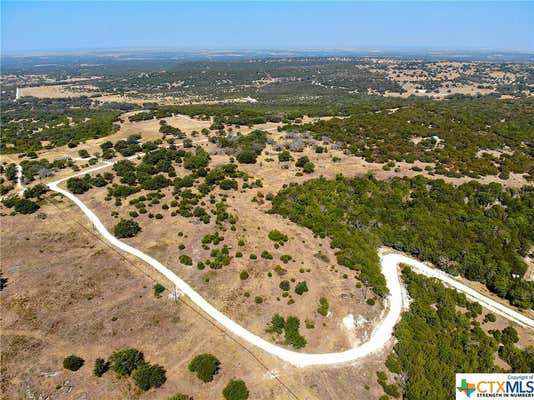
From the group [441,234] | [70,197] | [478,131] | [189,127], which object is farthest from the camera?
[189,127]

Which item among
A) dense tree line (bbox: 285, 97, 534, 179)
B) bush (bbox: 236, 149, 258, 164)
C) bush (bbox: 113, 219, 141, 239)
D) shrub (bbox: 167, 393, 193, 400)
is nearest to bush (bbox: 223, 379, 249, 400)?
shrub (bbox: 167, 393, 193, 400)

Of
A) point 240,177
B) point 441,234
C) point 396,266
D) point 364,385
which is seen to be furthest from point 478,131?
point 364,385

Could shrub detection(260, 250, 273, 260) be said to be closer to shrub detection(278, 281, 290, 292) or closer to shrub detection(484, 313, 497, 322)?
shrub detection(278, 281, 290, 292)

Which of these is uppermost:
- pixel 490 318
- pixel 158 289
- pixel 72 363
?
pixel 158 289

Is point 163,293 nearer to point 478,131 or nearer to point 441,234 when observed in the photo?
point 441,234

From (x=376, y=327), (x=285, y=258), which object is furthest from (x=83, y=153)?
(x=376, y=327)

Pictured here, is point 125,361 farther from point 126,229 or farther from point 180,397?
point 126,229
